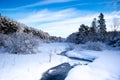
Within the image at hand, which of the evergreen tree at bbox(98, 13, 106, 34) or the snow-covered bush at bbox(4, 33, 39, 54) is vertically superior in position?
the evergreen tree at bbox(98, 13, 106, 34)

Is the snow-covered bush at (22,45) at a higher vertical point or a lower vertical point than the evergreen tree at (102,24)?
lower

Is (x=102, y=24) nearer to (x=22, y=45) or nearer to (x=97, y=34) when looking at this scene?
(x=97, y=34)

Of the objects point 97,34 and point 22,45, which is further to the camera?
point 97,34

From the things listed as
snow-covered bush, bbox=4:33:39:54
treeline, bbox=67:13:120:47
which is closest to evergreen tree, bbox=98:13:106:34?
treeline, bbox=67:13:120:47

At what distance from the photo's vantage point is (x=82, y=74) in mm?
11375

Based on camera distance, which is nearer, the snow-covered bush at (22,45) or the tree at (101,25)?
the snow-covered bush at (22,45)

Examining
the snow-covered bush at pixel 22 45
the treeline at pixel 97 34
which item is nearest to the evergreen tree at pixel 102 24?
the treeline at pixel 97 34

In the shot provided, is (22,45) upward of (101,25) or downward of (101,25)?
→ downward

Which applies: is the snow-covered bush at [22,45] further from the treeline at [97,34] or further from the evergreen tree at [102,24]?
the evergreen tree at [102,24]

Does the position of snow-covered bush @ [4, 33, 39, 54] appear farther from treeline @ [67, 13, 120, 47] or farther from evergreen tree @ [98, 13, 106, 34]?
evergreen tree @ [98, 13, 106, 34]

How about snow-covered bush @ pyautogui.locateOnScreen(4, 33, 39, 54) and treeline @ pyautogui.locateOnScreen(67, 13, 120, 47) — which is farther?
treeline @ pyautogui.locateOnScreen(67, 13, 120, 47)

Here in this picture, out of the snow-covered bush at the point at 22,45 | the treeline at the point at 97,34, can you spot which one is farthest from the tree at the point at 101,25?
the snow-covered bush at the point at 22,45

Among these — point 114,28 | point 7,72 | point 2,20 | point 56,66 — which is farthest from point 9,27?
point 7,72

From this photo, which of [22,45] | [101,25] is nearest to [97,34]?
[101,25]
